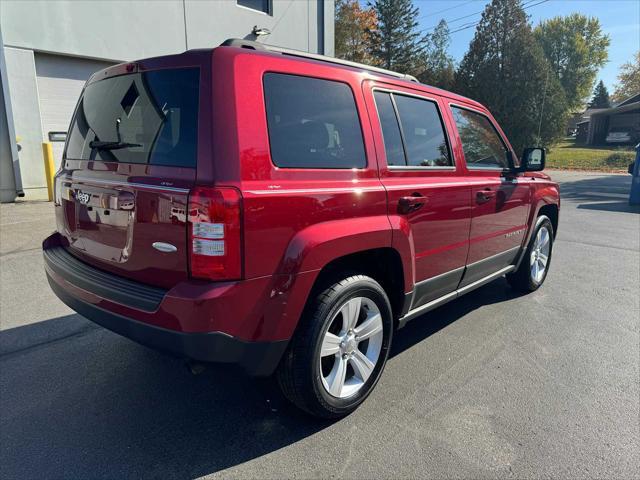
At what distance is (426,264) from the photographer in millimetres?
3156

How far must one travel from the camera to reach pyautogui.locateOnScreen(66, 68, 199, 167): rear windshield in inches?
85.7

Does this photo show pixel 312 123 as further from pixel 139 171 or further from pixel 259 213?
pixel 139 171

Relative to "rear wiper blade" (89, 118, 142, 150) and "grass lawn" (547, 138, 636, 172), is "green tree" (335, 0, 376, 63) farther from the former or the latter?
"rear wiper blade" (89, 118, 142, 150)

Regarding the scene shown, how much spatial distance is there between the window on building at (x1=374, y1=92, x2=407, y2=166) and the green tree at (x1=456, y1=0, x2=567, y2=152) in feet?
117

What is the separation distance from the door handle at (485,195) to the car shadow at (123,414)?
4.25 feet

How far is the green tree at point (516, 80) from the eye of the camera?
114ft

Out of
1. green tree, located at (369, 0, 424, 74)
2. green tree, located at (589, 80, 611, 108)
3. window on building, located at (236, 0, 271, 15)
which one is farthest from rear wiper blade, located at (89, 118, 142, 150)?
green tree, located at (589, 80, 611, 108)

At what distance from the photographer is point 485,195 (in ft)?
12.2

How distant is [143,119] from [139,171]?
0.30m

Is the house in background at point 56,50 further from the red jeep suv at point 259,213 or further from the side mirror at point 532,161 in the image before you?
the side mirror at point 532,161

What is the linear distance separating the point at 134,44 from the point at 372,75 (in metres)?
9.50

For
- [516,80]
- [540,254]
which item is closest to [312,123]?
[540,254]

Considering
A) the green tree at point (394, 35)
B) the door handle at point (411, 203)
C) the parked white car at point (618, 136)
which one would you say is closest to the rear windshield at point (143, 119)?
the door handle at point (411, 203)

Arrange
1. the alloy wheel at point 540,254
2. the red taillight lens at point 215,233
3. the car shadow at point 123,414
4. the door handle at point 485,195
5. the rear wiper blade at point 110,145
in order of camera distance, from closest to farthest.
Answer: the red taillight lens at point 215,233 < the car shadow at point 123,414 < the rear wiper blade at point 110,145 < the door handle at point 485,195 < the alloy wheel at point 540,254
